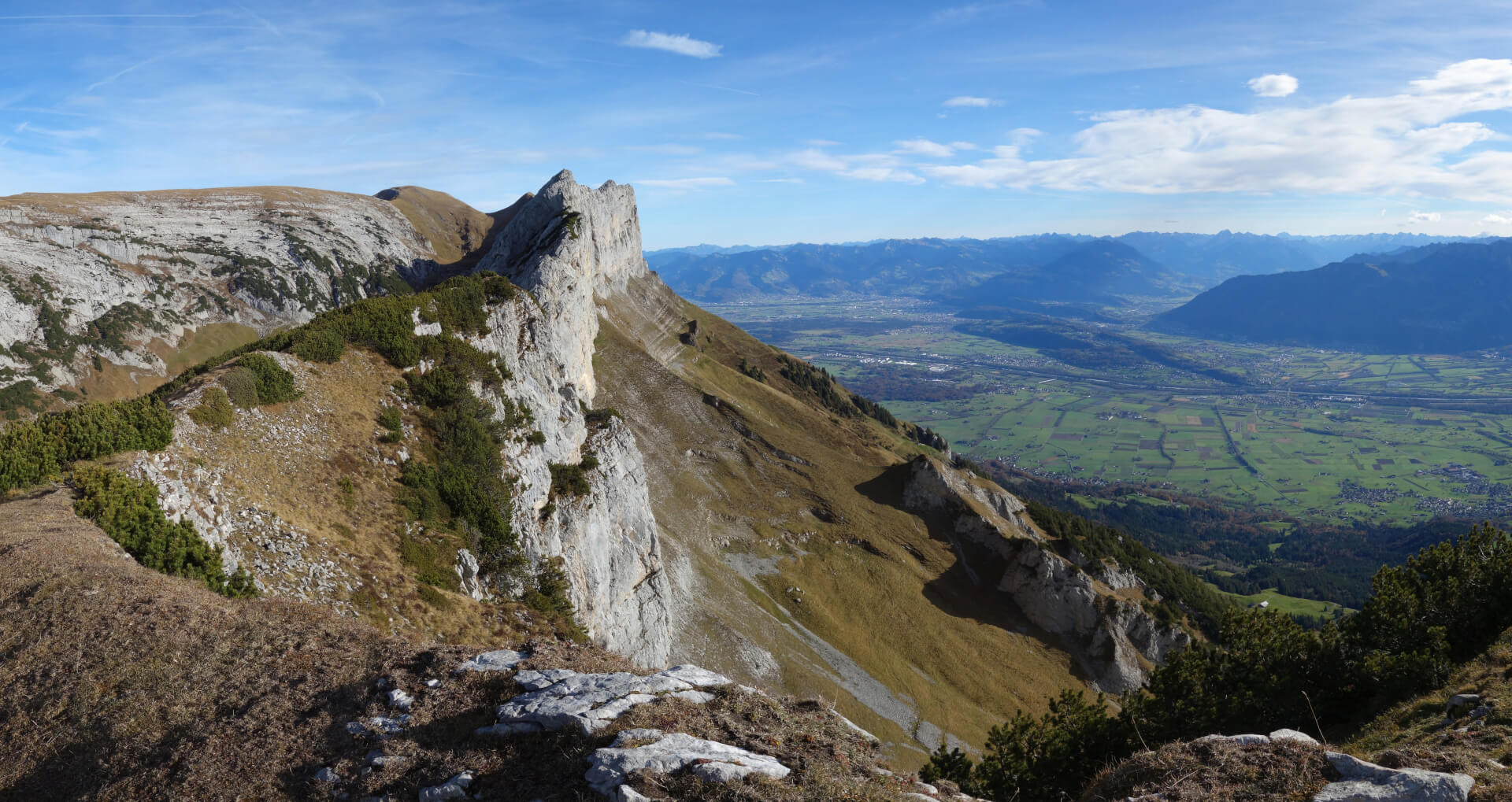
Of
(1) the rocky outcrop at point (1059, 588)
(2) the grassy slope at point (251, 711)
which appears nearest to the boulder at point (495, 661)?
Answer: (2) the grassy slope at point (251, 711)

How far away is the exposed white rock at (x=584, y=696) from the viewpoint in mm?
13898

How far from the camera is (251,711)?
48.4ft

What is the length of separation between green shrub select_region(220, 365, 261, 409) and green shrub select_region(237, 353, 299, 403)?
33 cm

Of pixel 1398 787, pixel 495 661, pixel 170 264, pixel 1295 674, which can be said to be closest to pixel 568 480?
pixel 495 661

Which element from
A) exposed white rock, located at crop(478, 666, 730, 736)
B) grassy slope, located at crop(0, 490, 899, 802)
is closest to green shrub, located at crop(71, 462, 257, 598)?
grassy slope, located at crop(0, 490, 899, 802)

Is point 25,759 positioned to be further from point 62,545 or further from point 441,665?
point 62,545

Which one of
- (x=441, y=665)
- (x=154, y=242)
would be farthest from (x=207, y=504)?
(x=154, y=242)

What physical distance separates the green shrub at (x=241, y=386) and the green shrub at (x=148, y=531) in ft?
27.4

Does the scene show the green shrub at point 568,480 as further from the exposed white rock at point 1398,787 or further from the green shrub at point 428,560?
the exposed white rock at point 1398,787

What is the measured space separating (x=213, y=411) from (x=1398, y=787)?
41.9 metres

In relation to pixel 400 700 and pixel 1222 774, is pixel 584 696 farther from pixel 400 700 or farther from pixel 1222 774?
pixel 1222 774

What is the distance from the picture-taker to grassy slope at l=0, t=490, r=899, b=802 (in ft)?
42.3

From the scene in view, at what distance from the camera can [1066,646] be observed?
81.4 meters

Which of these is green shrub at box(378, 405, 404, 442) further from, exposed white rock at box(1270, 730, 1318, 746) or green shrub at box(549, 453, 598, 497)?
exposed white rock at box(1270, 730, 1318, 746)
